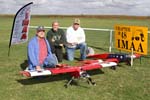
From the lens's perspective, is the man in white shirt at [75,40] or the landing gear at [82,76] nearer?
the landing gear at [82,76]

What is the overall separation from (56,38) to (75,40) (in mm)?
842

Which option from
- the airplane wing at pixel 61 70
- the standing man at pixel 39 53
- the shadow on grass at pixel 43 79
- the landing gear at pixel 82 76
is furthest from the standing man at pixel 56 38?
the landing gear at pixel 82 76

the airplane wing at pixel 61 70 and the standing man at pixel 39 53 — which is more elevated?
the standing man at pixel 39 53

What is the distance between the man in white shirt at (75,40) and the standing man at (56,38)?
36cm

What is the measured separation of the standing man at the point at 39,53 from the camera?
8.08m

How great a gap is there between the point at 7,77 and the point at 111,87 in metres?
2.86

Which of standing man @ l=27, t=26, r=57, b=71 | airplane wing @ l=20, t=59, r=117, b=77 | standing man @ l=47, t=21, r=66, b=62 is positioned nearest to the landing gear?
airplane wing @ l=20, t=59, r=117, b=77

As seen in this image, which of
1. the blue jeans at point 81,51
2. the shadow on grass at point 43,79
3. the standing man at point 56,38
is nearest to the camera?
the shadow on grass at point 43,79

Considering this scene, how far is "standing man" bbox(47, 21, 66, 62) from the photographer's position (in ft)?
36.3

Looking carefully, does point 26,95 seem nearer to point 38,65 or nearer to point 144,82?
point 38,65

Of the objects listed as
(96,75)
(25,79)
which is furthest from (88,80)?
(25,79)

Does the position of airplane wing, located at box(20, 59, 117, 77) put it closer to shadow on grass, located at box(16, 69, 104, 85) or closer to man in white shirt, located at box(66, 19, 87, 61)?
shadow on grass, located at box(16, 69, 104, 85)

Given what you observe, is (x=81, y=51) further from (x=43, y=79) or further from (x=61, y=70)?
(x=61, y=70)

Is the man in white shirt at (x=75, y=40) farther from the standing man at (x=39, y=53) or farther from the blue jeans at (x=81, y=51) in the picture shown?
the standing man at (x=39, y=53)
